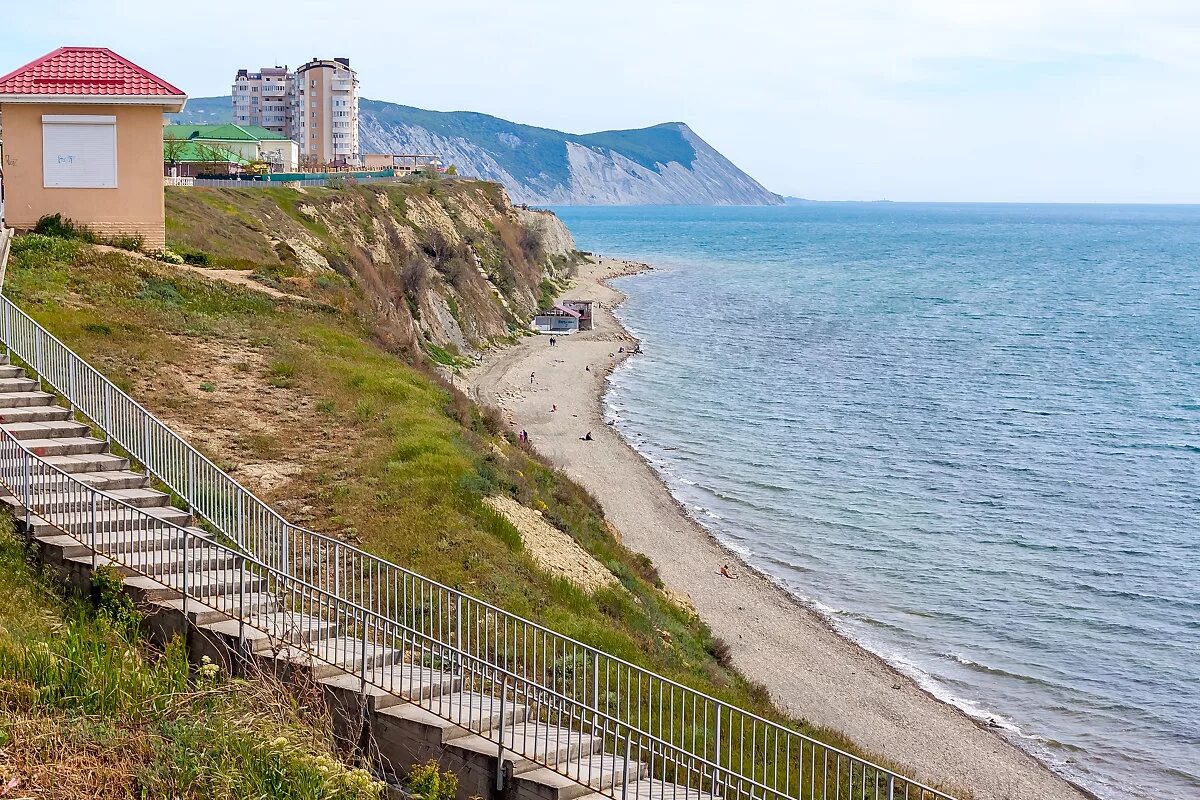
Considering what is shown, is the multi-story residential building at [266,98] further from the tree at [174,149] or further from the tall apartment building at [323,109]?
the tree at [174,149]

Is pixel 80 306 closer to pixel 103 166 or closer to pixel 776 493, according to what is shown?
pixel 103 166

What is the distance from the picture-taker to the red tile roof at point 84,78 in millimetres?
30078

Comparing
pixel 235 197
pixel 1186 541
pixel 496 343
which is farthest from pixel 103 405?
pixel 496 343

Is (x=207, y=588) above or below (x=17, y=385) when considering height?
below

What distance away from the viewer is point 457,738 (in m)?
12.5

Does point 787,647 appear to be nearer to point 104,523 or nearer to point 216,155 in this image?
point 104,523

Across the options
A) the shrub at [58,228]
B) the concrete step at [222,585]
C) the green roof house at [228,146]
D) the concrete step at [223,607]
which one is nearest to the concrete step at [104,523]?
the concrete step at [222,585]

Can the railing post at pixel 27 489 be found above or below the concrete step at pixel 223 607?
above

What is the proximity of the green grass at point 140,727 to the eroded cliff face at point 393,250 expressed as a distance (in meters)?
23.5

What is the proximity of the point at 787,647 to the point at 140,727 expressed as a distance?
2043cm

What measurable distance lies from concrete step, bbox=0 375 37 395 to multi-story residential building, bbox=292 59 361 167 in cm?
15938

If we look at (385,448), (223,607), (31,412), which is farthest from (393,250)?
(223,607)

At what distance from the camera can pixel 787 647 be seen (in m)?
29.5

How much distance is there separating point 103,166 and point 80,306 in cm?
532
